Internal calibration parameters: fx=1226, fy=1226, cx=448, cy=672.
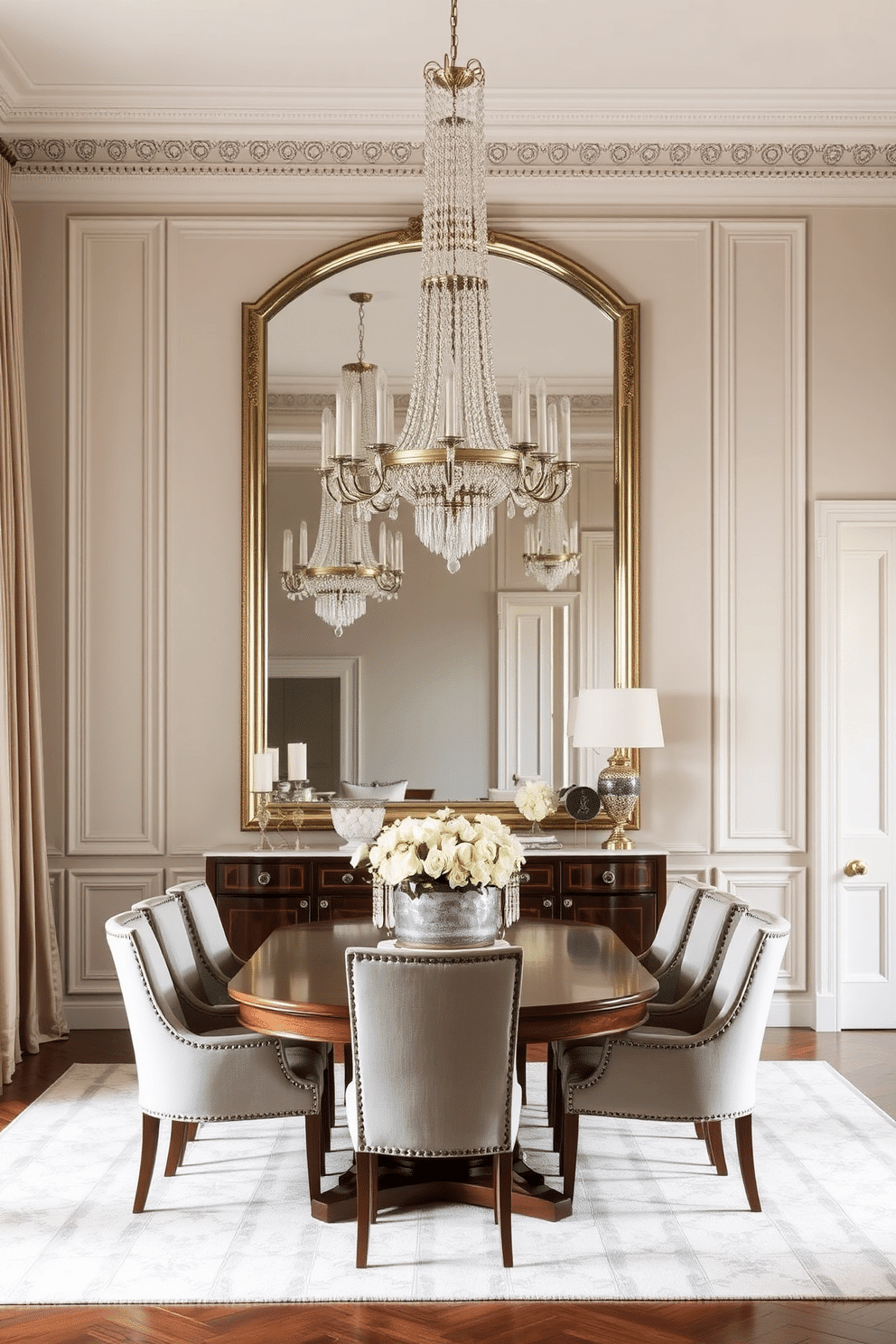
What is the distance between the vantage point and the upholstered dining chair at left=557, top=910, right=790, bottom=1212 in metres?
3.28

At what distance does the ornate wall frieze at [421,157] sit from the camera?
5.57 meters

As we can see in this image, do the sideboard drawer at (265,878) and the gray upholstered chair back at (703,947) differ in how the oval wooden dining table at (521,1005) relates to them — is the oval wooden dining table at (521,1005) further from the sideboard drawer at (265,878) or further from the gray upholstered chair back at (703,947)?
the sideboard drawer at (265,878)

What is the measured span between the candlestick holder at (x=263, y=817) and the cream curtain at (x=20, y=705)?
0.93 m

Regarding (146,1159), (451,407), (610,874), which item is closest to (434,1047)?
(146,1159)

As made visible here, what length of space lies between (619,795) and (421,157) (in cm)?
303

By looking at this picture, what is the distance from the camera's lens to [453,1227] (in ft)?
10.7

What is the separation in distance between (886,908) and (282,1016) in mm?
3545

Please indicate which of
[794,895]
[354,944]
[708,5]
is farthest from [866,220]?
[354,944]

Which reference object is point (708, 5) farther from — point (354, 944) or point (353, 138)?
point (354, 944)

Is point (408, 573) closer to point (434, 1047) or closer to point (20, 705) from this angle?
point (20, 705)

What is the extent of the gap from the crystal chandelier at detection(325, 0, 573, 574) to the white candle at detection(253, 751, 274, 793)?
69.7 inches

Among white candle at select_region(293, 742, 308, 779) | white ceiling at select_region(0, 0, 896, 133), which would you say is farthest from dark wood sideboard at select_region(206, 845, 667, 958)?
white ceiling at select_region(0, 0, 896, 133)

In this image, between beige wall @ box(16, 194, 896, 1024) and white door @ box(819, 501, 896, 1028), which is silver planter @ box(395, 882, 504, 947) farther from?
white door @ box(819, 501, 896, 1028)

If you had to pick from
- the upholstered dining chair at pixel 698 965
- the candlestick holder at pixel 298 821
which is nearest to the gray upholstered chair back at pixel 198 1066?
the upholstered dining chair at pixel 698 965
